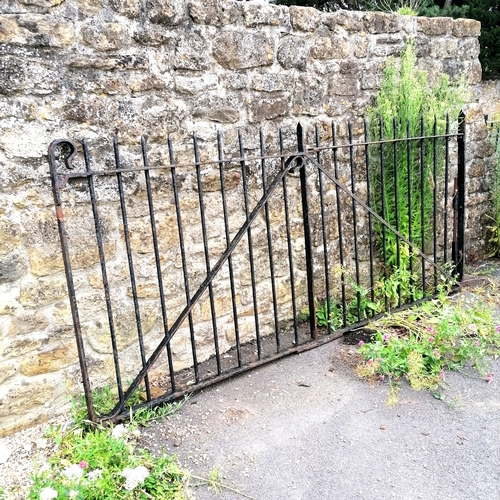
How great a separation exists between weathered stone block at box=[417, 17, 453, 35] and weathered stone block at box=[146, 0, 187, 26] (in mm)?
2321

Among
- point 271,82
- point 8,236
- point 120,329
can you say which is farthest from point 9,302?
point 271,82

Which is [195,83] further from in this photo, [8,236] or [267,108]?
[8,236]

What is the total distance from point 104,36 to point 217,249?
4.61ft

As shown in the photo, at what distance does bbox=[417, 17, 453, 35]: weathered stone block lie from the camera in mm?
4238

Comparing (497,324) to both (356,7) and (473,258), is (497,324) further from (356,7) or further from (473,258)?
(356,7)

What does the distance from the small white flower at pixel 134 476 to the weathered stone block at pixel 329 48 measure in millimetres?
2948

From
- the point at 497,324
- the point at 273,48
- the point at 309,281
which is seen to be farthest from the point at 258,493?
the point at 273,48

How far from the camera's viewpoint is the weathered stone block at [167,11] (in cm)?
280

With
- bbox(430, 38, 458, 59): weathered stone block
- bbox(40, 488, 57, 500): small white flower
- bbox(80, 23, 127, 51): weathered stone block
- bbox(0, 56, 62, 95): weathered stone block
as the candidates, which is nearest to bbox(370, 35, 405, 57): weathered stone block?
bbox(430, 38, 458, 59): weathered stone block

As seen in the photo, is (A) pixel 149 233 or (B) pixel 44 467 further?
(A) pixel 149 233

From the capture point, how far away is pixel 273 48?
3371mm

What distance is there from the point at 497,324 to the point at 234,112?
91.2 inches

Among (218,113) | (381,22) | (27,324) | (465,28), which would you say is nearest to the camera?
(27,324)

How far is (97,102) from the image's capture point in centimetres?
266
